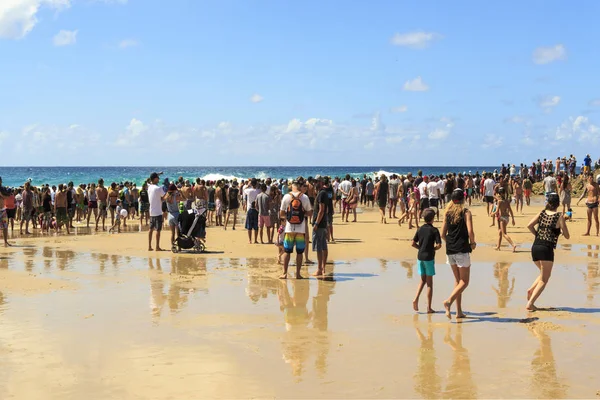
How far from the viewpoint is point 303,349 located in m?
7.13

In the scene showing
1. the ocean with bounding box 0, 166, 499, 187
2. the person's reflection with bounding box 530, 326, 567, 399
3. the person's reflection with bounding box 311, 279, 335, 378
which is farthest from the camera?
the ocean with bounding box 0, 166, 499, 187

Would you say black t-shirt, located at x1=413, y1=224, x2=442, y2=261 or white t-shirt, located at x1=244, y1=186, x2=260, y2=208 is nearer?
black t-shirt, located at x1=413, y1=224, x2=442, y2=261

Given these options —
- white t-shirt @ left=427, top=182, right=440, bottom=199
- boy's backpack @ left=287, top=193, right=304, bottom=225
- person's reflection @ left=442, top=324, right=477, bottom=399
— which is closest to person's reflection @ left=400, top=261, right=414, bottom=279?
boy's backpack @ left=287, top=193, right=304, bottom=225

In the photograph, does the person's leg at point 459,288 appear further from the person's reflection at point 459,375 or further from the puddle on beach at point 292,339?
the person's reflection at point 459,375

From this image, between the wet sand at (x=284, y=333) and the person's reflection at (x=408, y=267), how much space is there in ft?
0.19

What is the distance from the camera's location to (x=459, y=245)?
8.36 metres

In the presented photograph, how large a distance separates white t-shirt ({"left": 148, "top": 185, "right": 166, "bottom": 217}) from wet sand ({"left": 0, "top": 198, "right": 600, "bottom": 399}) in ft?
5.46

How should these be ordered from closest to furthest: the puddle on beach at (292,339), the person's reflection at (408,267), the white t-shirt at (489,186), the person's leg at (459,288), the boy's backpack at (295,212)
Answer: the puddle on beach at (292,339) < the person's leg at (459,288) < the boy's backpack at (295,212) < the person's reflection at (408,267) < the white t-shirt at (489,186)

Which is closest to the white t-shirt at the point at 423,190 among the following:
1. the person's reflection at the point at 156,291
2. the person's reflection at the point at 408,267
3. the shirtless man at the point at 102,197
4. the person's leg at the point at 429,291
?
the person's reflection at the point at 408,267

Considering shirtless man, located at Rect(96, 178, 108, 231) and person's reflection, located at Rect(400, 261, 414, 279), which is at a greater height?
shirtless man, located at Rect(96, 178, 108, 231)

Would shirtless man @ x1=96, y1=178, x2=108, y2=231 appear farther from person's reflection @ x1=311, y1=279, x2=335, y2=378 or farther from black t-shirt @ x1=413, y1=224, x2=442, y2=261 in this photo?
black t-shirt @ x1=413, y1=224, x2=442, y2=261

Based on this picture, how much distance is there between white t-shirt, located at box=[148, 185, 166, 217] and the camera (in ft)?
48.2

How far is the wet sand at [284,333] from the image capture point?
5988 millimetres

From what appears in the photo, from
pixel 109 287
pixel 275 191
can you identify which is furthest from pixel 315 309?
pixel 275 191
